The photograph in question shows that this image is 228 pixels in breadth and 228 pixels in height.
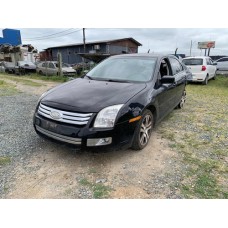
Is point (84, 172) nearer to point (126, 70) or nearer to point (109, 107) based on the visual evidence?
point (109, 107)

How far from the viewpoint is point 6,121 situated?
4.52m

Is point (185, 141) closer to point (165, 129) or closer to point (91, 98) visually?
point (165, 129)

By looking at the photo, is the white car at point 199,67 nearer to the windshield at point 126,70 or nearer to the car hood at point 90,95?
the windshield at point 126,70

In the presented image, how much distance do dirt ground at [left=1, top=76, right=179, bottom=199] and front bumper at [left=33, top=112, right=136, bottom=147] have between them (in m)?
0.15

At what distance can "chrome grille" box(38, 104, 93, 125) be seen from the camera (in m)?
2.57

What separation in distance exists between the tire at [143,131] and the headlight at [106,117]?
1.54 ft

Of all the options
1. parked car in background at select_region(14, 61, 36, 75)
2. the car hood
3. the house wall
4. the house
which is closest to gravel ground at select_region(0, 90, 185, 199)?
the car hood

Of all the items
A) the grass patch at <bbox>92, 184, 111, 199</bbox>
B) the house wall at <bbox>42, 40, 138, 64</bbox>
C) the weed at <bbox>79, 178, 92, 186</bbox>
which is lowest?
the grass patch at <bbox>92, 184, 111, 199</bbox>

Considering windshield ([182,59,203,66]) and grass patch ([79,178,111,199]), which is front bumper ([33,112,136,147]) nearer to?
grass patch ([79,178,111,199])

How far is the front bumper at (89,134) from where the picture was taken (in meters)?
2.54

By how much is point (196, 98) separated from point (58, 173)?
6.14m

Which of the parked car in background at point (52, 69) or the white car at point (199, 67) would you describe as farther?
the parked car in background at point (52, 69)

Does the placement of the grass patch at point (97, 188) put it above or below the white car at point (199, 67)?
below

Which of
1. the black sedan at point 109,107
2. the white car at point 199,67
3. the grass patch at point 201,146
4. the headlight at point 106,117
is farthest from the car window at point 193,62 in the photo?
the headlight at point 106,117
